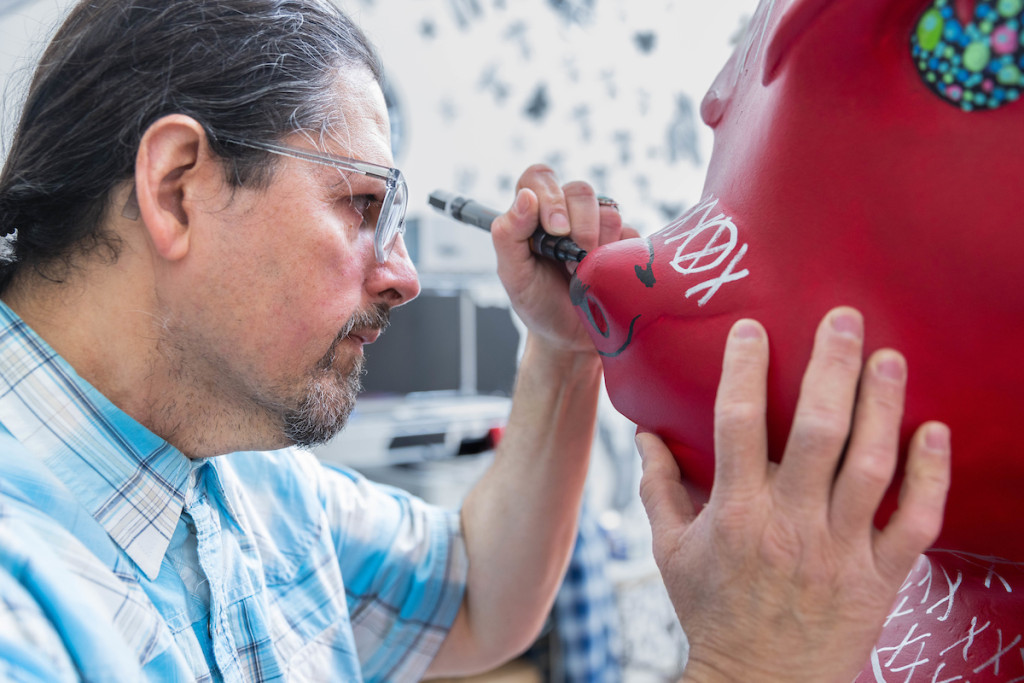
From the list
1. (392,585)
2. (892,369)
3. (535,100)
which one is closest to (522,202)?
(892,369)

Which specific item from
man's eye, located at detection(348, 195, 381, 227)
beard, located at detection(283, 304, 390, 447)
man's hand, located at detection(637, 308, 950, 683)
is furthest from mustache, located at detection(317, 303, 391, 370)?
man's hand, located at detection(637, 308, 950, 683)

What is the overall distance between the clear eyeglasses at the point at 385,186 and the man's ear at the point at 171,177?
1.6 inches

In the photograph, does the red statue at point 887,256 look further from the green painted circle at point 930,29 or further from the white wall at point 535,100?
the white wall at point 535,100

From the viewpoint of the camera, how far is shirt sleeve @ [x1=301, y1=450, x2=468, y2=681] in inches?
48.4

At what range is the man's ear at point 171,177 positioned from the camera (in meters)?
0.92

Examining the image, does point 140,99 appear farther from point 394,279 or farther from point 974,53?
point 974,53

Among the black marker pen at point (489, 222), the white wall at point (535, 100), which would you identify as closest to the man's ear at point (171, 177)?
the black marker pen at point (489, 222)

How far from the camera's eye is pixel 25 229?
1.02 metres

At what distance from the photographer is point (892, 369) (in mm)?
542

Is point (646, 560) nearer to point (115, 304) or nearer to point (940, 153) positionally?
point (115, 304)

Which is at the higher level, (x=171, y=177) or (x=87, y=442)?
(x=171, y=177)

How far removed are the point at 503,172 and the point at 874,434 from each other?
2.44 meters

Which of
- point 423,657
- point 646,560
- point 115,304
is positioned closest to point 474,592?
point 423,657

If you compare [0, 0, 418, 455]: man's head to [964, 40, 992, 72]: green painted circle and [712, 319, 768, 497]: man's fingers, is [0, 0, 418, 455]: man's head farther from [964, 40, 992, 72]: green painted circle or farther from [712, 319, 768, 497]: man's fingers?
[964, 40, 992, 72]: green painted circle
